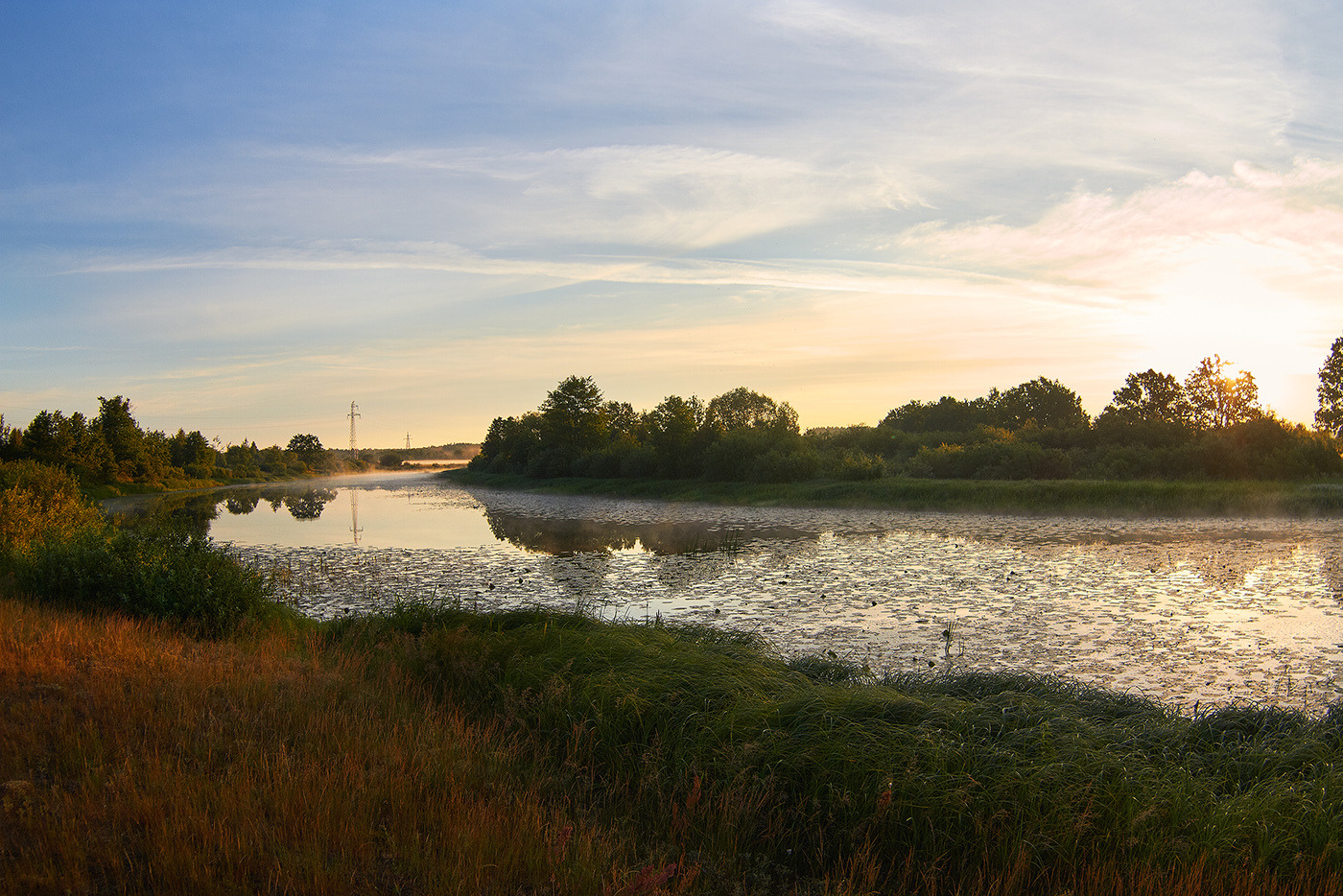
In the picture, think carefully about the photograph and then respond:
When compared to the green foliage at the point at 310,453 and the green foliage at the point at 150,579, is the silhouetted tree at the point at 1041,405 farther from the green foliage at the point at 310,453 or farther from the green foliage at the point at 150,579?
the green foliage at the point at 310,453

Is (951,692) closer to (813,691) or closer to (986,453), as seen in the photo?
(813,691)

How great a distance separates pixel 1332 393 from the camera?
63.7 meters

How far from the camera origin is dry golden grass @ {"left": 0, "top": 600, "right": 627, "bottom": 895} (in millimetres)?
4082

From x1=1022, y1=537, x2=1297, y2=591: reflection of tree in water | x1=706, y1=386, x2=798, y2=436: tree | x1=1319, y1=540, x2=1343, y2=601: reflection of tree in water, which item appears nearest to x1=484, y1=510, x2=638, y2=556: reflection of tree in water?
x1=1022, y1=537, x2=1297, y2=591: reflection of tree in water

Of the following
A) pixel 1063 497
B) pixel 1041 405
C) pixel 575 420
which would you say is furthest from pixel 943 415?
pixel 1063 497

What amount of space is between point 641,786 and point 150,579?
8.89 metres

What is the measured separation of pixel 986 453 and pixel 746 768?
48879 millimetres

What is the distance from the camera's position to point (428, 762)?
5543mm

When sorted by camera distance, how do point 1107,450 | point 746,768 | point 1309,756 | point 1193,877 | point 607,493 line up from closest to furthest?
1. point 1193,877
2. point 746,768
3. point 1309,756
4. point 1107,450
5. point 607,493

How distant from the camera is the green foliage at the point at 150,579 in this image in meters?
10.9

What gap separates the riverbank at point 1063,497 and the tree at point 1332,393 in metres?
38.1

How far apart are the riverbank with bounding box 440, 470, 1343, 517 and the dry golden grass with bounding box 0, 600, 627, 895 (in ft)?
105

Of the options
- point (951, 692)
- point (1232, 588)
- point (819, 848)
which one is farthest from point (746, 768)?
point (1232, 588)

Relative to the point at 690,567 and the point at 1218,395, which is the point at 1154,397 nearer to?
the point at 1218,395
